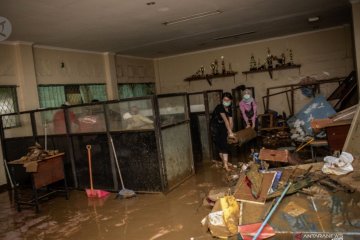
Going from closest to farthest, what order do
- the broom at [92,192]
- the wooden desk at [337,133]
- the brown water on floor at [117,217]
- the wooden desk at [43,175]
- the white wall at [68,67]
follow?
the brown water on floor at [117,217], the wooden desk at [337,133], the wooden desk at [43,175], the broom at [92,192], the white wall at [68,67]

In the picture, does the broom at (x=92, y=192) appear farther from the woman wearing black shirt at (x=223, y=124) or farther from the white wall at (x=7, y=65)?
the white wall at (x=7, y=65)

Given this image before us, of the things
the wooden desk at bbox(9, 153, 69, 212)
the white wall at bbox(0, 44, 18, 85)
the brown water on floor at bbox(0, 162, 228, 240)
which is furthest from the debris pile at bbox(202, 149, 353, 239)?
the white wall at bbox(0, 44, 18, 85)

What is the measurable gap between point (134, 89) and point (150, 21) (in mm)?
4463

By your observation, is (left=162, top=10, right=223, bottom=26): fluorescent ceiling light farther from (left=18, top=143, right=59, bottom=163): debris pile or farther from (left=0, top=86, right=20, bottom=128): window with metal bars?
(left=0, top=86, right=20, bottom=128): window with metal bars

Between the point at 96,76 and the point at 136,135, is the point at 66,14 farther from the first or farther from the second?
the point at 96,76

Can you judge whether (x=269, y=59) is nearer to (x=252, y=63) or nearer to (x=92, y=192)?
(x=252, y=63)

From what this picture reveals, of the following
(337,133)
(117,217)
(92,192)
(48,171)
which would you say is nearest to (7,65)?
(48,171)

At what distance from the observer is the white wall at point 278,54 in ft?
27.3

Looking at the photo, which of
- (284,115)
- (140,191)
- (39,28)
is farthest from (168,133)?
(284,115)

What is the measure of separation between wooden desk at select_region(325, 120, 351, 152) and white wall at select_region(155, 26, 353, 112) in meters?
4.67

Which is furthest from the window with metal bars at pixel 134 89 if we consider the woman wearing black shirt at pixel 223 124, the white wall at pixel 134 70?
the woman wearing black shirt at pixel 223 124

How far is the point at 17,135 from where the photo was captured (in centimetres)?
582

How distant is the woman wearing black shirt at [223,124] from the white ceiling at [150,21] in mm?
1647

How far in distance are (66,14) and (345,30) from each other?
7.26m
